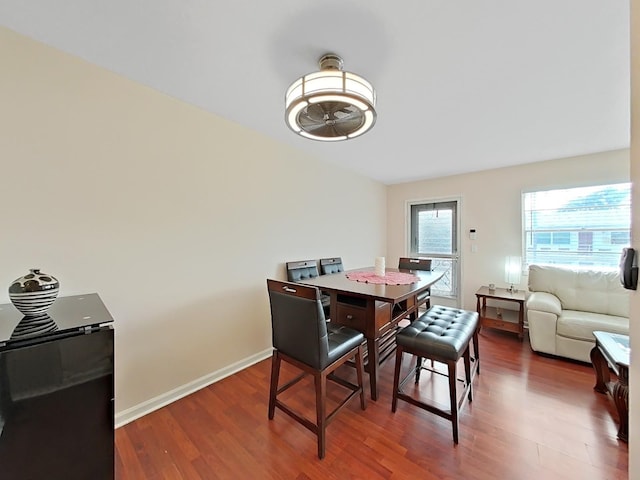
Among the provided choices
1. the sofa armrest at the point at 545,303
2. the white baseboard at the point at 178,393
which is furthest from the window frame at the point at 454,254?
the white baseboard at the point at 178,393

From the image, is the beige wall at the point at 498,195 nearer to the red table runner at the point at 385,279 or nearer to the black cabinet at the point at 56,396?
the red table runner at the point at 385,279

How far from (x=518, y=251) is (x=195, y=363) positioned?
4217mm

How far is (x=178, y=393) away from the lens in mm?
2096

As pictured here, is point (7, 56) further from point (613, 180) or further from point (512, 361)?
point (613, 180)

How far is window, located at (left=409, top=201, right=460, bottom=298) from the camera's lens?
4.36 metres

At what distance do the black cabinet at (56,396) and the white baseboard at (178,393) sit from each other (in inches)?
26.7

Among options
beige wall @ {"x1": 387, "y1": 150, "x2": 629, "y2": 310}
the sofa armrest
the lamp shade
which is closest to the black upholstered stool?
the sofa armrest

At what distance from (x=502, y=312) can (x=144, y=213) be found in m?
4.32

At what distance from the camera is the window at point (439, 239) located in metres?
4.36

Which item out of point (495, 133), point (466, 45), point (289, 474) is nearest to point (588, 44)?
point (466, 45)

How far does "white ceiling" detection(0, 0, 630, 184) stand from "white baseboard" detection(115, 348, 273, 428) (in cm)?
231

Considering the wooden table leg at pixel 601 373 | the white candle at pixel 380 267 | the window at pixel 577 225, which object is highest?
the window at pixel 577 225

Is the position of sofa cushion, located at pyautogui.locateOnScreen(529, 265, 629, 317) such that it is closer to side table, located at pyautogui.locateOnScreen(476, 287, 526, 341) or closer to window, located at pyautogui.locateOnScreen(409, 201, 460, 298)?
side table, located at pyautogui.locateOnScreen(476, 287, 526, 341)

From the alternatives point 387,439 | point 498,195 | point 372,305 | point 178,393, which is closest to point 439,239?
point 498,195
